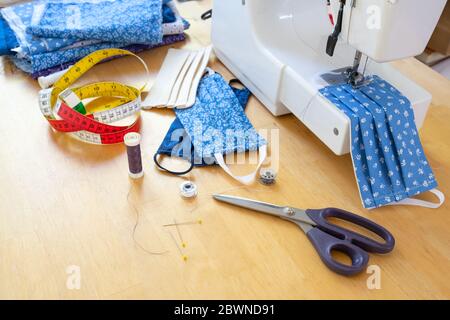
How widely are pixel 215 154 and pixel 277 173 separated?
17 centimetres

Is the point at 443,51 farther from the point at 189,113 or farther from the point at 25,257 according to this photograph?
the point at 25,257

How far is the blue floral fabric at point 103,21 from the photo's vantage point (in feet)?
5.17

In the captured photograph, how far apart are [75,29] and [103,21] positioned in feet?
0.34

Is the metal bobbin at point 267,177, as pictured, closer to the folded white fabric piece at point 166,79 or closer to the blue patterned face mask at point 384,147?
the blue patterned face mask at point 384,147

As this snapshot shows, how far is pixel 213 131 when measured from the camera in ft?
4.39

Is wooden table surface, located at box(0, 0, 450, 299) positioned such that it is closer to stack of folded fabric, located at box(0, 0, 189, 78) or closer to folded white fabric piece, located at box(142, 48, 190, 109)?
folded white fabric piece, located at box(142, 48, 190, 109)

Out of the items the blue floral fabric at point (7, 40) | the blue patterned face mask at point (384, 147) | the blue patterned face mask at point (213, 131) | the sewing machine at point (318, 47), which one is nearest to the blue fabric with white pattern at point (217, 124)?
the blue patterned face mask at point (213, 131)

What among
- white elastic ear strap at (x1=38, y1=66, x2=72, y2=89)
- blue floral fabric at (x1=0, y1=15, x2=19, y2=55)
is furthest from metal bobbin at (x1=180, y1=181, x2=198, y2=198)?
blue floral fabric at (x1=0, y1=15, x2=19, y2=55)

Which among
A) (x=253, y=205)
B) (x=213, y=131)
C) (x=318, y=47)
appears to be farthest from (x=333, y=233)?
(x=318, y=47)

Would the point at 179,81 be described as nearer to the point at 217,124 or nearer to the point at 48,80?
the point at 217,124

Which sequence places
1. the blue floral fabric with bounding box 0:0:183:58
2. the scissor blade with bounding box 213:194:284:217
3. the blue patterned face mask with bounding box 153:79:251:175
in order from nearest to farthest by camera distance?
the scissor blade with bounding box 213:194:284:217 → the blue patterned face mask with bounding box 153:79:251:175 → the blue floral fabric with bounding box 0:0:183:58

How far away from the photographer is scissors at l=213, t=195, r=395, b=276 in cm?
100

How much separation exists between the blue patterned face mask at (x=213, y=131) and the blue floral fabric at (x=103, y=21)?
0.33 metres

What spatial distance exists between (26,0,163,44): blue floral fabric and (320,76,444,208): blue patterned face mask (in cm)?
74
